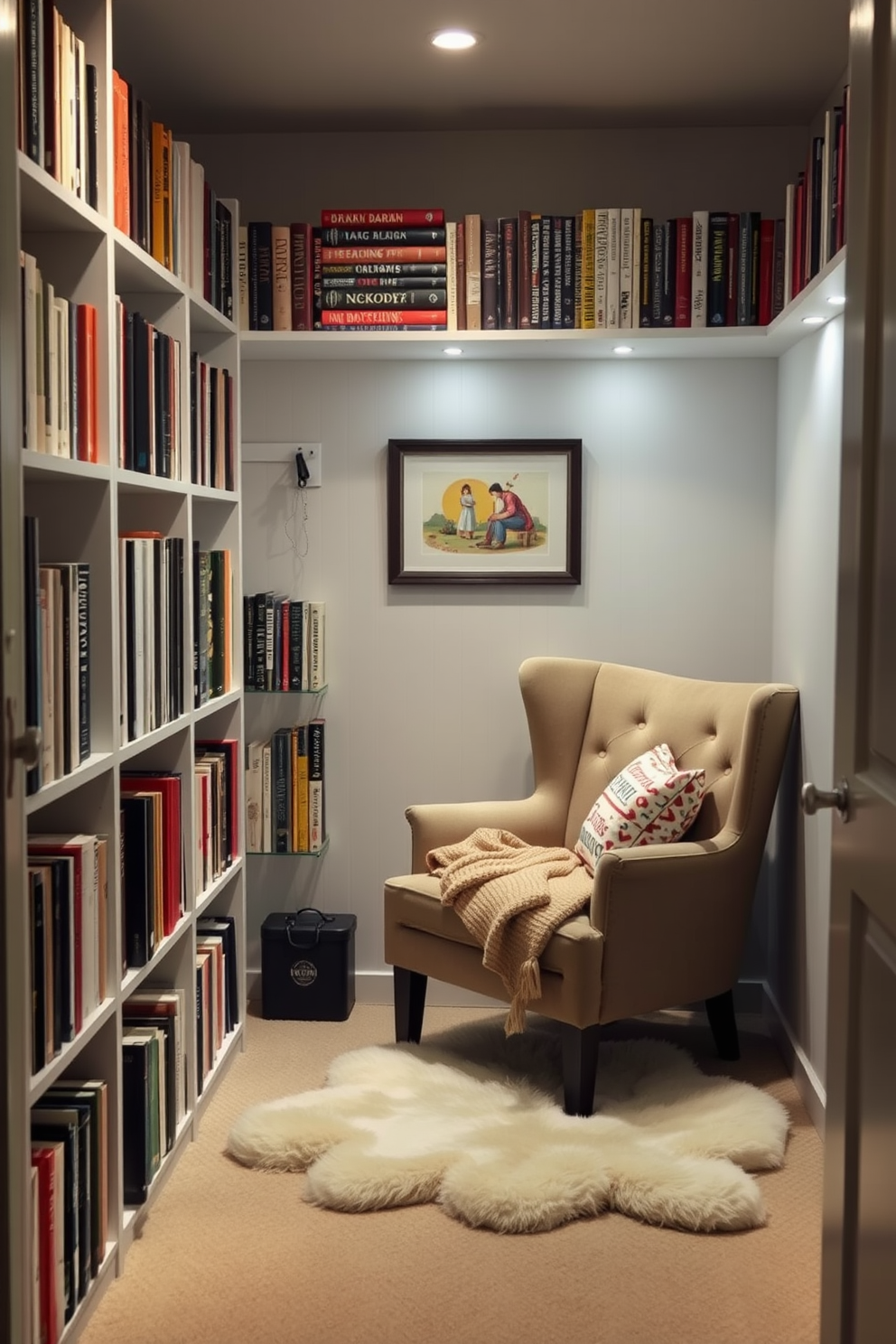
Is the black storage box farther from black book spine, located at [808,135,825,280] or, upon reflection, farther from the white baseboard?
black book spine, located at [808,135,825,280]

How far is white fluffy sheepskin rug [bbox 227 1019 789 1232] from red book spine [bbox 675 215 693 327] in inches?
75.7

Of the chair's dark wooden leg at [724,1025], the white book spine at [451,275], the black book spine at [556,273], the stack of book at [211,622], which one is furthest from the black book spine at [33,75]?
the chair's dark wooden leg at [724,1025]

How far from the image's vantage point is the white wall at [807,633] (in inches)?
123

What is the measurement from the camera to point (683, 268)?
3.61 meters

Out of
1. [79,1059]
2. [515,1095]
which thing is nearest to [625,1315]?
[515,1095]

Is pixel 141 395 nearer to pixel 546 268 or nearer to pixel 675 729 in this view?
pixel 546 268

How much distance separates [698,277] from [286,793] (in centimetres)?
183

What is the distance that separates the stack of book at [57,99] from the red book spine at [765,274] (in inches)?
74.7

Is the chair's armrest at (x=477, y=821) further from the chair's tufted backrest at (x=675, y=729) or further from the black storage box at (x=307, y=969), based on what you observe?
the black storage box at (x=307, y=969)

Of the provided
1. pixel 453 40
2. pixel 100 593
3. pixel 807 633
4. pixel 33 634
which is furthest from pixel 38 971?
pixel 453 40

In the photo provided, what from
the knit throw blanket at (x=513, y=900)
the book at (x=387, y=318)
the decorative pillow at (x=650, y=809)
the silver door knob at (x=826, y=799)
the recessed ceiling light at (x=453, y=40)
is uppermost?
the recessed ceiling light at (x=453, y=40)

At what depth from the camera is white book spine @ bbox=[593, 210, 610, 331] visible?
3586 mm

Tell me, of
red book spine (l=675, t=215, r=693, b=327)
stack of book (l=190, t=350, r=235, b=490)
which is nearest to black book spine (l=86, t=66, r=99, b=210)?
stack of book (l=190, t=350, r=235, b=490)

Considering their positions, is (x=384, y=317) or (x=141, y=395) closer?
(x=141, y=395)
